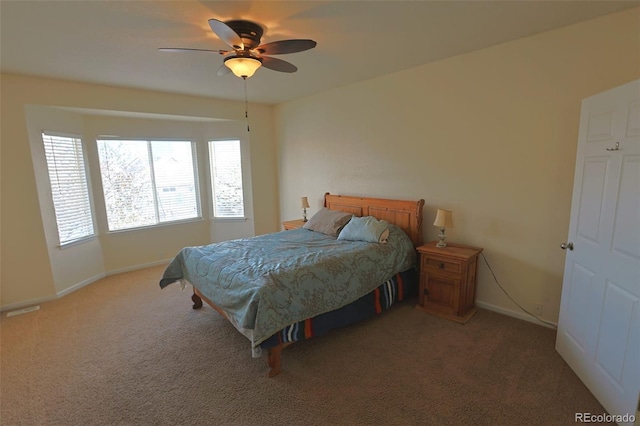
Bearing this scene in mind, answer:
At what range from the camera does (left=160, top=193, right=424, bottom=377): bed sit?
234cm

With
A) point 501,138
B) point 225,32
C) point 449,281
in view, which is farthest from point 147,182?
point 501,138

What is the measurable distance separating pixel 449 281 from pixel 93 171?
4982mm

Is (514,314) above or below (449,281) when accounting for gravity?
below

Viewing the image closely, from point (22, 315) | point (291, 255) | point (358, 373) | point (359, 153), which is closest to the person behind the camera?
point (358, 373)

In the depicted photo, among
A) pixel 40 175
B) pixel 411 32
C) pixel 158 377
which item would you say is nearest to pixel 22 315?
pixel 40 175

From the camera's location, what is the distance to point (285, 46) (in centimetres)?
214

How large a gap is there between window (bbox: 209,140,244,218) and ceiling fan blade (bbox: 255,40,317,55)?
3312 millimetres

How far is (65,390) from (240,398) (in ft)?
4.44

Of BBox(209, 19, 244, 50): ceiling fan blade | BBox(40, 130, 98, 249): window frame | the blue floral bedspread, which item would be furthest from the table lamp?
BBox(40, 130, 98, 249): window frame

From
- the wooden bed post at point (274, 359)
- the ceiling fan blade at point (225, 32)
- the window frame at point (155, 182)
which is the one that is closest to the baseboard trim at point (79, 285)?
the window frame at point (155, 182)

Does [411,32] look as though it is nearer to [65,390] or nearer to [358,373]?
[358,373]

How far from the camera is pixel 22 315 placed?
3.41 m

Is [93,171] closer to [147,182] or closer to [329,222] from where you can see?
[147,182]

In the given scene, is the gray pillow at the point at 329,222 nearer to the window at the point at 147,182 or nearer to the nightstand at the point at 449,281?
the nightstand at the point at 449,281
